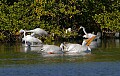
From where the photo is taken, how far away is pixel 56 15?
115ft

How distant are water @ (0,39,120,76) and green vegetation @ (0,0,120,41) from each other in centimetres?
919

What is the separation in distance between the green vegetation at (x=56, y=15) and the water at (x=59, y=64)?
30.2 ft

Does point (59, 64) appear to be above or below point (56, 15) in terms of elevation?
below

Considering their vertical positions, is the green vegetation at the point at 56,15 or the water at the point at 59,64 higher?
the green vegetation at the point at 56,15

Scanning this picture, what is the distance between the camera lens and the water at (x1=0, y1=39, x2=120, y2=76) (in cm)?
1742

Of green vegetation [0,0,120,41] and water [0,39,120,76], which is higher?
green vegetation [0,0,120,41]

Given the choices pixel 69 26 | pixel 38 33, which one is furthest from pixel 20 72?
pixel 69 26

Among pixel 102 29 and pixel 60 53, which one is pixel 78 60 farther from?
pixel 102 29

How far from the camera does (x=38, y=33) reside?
95.4 ft

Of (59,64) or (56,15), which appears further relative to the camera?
(56,15)

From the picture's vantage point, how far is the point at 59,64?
19359 millimetres

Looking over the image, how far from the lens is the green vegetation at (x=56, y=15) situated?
33.0m

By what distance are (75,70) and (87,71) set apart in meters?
0.44

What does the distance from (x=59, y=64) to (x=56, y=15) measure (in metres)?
15.8
